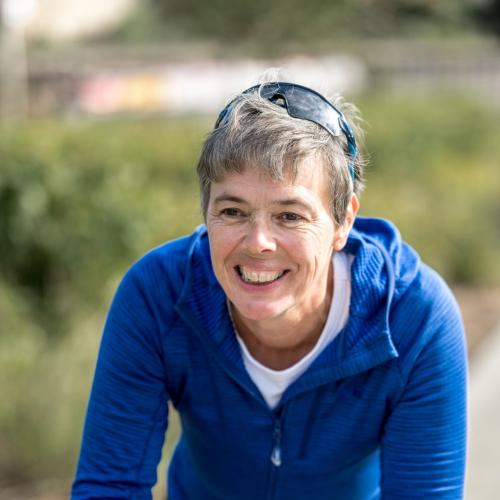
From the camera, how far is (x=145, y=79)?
54.1 ft

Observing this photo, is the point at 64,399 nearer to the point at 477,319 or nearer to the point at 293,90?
the point at 293,90

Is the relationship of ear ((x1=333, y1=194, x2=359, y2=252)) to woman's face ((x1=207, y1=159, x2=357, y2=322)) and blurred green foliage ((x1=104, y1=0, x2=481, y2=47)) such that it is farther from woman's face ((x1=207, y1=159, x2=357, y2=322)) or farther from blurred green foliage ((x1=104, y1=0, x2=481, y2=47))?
blurred green foliage ((x1=104, y1=0, x2=481, y2=47))

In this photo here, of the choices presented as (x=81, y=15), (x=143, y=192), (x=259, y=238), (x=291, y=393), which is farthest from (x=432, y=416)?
(x=81, y=15)

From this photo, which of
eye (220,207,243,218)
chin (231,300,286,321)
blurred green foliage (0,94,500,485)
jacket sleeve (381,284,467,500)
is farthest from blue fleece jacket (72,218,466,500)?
blurred green foliage (0,94,500,485)

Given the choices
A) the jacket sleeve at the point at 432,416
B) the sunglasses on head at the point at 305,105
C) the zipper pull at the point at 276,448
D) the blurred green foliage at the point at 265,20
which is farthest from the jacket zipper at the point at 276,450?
the blurred green foliage at the point at 265,20

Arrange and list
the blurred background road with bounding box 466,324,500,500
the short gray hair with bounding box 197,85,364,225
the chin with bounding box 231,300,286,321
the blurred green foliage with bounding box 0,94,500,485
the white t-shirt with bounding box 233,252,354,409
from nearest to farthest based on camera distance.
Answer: the short gray hair with bounding box 197,85,364,225
the chin with bounding box 231,300,286,321
the white t-shirt with bounding box 233,252,354,409
the blurred green foliage with bounding box 0,94,500,485
the blurred background road with bounding box 466,324,500,500

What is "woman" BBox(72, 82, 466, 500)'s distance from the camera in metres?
1.97

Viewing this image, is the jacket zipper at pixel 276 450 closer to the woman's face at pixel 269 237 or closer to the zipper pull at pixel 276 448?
the zipper pull at pixel 276 448

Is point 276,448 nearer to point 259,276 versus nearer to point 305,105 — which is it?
point 259,276

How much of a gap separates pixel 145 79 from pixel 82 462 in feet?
48.6

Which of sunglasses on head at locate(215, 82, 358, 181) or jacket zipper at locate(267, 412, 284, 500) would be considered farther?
jacket zipper at locate(267, 412, 284, 500)

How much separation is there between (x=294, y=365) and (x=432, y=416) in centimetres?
32

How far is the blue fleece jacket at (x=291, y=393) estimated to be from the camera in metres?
2.07

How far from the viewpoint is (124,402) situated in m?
2.16
